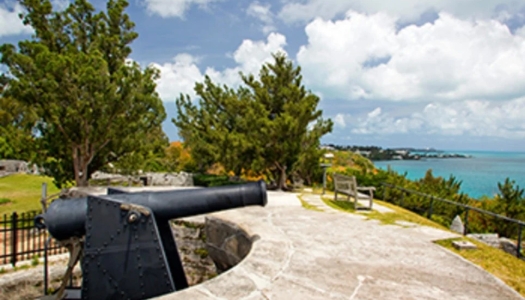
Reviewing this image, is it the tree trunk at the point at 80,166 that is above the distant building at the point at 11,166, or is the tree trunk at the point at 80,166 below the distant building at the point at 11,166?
above

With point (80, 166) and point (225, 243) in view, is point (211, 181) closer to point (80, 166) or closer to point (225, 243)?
point (80, 166)

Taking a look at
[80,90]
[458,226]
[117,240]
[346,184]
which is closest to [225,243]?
[117,240]

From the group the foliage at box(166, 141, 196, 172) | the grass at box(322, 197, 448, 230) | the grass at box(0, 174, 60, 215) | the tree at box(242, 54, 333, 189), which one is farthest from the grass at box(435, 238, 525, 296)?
the foliage at box(166, 141, 196, 172)

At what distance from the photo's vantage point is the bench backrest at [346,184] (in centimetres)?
867

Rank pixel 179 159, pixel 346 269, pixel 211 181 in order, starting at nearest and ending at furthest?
pixel 346 269 < pixel 211 181 < pixel 179 159

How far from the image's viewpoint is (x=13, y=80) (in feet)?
39.7

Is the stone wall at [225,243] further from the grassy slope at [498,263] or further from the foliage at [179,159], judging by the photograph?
the foliage at [179,159]

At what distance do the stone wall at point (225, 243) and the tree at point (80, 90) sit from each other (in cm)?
767

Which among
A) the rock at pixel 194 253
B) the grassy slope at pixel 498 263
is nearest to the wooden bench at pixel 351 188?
the grassy slope at pixel 498 263

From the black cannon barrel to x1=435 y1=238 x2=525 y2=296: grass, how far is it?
3.28 meters

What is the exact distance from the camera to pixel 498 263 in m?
4.97

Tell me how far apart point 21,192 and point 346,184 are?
20101 mm

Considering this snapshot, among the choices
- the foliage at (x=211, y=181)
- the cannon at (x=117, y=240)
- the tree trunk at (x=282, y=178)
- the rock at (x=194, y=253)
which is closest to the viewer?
the cannon at (x=117, y=240)

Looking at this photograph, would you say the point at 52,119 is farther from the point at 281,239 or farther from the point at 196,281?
the point at 281,239
